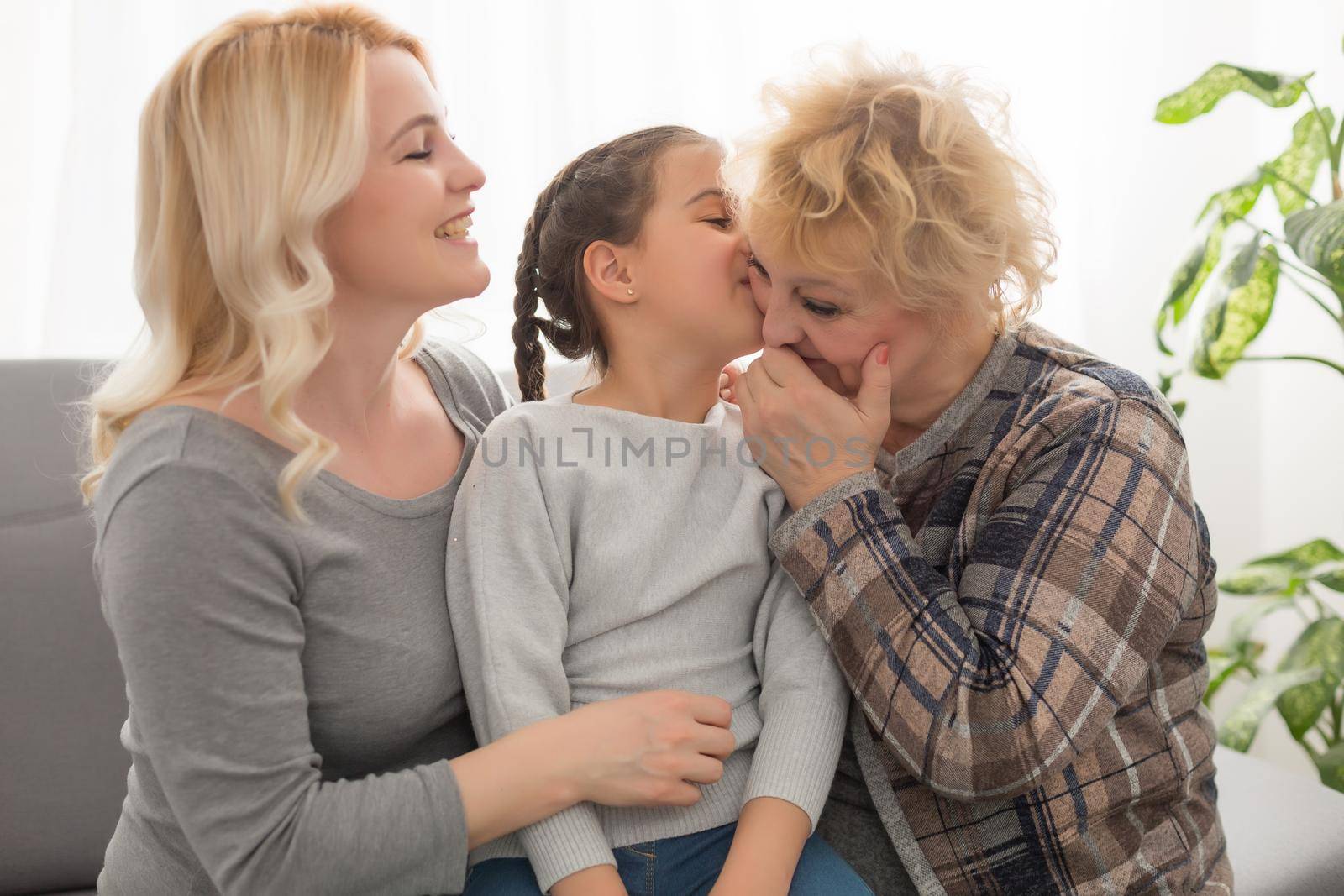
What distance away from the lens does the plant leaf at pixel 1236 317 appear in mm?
2070

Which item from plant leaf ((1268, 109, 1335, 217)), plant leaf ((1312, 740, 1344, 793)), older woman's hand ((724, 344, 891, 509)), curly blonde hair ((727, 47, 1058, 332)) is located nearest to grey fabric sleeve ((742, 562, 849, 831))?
older woman's hand ((724, 344, 891, 509))

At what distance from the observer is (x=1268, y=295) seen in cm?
210

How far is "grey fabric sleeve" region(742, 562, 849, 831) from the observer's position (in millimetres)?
1246

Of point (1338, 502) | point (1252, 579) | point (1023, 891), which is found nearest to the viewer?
point (1023, 891)

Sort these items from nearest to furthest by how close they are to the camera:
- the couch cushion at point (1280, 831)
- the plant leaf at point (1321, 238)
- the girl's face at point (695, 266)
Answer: the girl's face at point (695, 266)
the couch cushion at point (1280, 831)
the plant leaf at point (1321, 238)

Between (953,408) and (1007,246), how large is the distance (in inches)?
8.2

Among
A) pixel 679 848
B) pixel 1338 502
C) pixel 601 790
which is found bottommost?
pixel 1338 502

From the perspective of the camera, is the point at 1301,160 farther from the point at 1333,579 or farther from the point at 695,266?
the point at 695,266

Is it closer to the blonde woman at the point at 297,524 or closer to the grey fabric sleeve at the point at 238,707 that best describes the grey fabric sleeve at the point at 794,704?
the blonde woman at the point at 297,524

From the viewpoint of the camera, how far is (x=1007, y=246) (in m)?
1.30

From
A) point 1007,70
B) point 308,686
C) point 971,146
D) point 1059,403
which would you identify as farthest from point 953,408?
point 1007,70

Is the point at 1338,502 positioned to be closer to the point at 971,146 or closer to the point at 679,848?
the point at 971,146

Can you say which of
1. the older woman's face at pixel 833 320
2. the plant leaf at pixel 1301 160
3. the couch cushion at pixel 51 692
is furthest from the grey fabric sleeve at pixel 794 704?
the plant leaf at pixel 1301 160

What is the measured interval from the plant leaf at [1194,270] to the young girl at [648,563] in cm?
115
